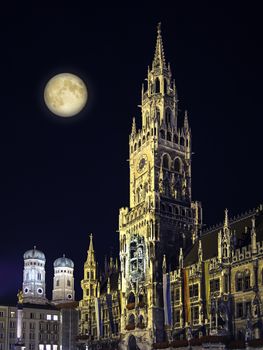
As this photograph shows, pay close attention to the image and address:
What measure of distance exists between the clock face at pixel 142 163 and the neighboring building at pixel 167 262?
202 mm

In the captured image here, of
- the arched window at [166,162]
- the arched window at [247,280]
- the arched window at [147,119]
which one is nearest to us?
the arched window at [247,280]

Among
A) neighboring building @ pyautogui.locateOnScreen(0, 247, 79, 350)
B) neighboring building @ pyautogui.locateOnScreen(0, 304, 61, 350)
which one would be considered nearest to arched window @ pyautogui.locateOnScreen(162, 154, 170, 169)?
neighboring building @ pyautogui.locateOnScreen(0, 247, 79, 350)

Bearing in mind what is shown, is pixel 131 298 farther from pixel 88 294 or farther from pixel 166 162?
pixel 166 162

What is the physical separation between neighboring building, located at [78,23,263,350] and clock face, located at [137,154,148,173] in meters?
0.20

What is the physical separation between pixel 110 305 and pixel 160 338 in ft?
77.4

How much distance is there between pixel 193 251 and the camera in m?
118

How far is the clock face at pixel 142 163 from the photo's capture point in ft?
421

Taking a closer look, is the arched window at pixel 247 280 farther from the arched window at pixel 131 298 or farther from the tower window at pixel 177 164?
the tower window at pixel 177 164

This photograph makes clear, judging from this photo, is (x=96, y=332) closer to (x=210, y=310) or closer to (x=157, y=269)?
(x=157, y=269)

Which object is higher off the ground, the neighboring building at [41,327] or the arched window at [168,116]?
the arched window at [168,116]

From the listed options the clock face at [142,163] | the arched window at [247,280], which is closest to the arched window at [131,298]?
the clock face at [142,163]

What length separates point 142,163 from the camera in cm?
12975

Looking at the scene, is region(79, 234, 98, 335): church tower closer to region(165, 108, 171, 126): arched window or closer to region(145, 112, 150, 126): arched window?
region(145, 112, 150, 126): arched window

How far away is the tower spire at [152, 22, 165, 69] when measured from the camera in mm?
134750
